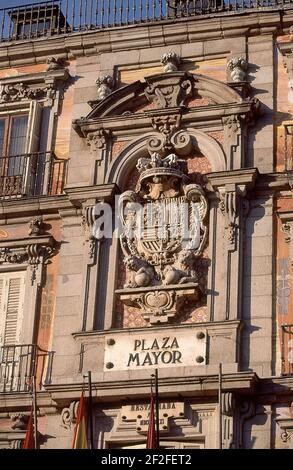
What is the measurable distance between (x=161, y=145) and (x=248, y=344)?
383 cm

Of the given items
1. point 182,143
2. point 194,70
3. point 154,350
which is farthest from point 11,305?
point 194,70

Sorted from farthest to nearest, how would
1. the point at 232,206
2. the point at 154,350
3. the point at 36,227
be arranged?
the point at 36,227 < the point at 232,206 < the point at 154,350

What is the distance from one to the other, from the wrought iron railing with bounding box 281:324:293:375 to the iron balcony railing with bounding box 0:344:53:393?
367cm

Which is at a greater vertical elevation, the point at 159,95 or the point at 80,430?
the point at 159,95

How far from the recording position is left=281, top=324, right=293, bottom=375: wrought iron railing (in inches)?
941

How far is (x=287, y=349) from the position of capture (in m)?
24.0

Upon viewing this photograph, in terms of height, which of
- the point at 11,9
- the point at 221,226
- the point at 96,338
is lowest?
the point at 96,338

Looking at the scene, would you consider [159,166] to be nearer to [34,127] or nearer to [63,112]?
[63,112]

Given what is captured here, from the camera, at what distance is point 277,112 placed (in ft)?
85.3

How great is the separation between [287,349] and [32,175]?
5.64m

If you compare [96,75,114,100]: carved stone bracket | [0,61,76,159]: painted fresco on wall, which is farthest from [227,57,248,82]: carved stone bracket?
[0,61,76,159]: painted fresco on wall
